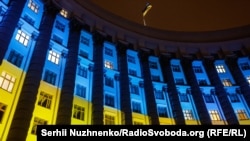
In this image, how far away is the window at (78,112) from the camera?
29.8 metres

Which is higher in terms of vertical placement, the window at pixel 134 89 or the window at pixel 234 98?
the window at pixel 134 89

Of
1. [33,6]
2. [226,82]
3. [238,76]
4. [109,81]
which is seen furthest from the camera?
[226,82]

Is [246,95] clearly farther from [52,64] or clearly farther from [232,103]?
[52,64]

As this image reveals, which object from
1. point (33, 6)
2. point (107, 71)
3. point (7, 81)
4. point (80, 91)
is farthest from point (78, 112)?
point (33, 6)

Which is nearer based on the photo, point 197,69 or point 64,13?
point 64,13

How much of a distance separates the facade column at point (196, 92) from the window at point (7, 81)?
27.3m

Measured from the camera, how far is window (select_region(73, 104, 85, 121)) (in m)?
29.8

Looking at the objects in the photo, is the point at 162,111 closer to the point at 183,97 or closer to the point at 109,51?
the point at 183,97

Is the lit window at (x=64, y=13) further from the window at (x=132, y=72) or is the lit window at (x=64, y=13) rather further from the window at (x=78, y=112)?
the window at (x=78, y=112)

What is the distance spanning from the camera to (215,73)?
45.7m

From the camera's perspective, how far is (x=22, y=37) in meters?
30.4

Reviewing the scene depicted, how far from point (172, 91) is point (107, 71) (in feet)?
37.7

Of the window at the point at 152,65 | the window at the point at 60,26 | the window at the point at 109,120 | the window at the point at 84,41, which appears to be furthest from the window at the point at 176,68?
the window at the point at 60,26

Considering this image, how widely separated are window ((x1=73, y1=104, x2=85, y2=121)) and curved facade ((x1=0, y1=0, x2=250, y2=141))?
0.14 metres
